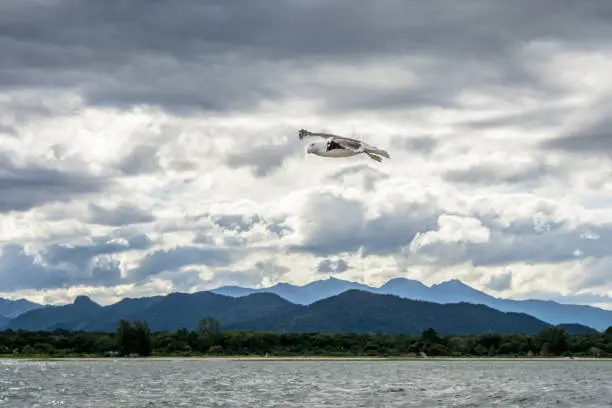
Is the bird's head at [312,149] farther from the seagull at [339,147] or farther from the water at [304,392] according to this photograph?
the water at [304,392]

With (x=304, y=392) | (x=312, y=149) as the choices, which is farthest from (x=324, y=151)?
(x=304, y=392)

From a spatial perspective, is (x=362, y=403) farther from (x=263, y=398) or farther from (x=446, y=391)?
(x=446, y=391)

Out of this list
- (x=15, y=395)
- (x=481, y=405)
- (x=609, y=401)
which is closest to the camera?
(x=481, y=405)

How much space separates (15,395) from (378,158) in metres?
120

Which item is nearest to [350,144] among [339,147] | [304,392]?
[339,147]

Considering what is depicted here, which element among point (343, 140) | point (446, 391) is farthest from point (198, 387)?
point (343, 140)

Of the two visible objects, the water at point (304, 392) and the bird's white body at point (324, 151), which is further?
the water at point (304, 392)

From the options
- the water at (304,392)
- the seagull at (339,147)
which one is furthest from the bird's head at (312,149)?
the water at (304,392)

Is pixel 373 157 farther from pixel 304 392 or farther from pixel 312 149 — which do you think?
pixel 304 392

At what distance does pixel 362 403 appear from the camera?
132125 mm

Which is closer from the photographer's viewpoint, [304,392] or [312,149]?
[312,149]

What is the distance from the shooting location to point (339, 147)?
45.3 metres

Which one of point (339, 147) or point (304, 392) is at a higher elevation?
point (339, 147)

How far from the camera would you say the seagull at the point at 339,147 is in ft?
144
